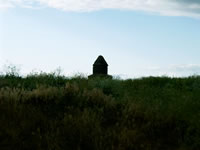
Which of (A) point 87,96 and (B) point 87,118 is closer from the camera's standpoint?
(B) point 87,118

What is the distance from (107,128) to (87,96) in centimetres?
205

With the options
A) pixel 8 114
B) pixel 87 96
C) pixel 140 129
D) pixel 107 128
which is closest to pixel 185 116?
pixel 140 129

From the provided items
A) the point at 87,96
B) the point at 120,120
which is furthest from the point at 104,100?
the point at 120,120

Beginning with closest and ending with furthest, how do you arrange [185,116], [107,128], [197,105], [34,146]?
[34,146] < [107,128] < [185,116] < [197,105]

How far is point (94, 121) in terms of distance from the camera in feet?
31.6

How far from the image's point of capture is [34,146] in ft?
29.2

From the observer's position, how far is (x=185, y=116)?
10.2 m

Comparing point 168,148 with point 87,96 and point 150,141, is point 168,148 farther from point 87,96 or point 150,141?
point 87,96

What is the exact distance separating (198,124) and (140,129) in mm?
1440

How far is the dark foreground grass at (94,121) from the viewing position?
29.3 feet

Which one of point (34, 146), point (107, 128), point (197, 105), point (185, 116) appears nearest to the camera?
point (34, 146)

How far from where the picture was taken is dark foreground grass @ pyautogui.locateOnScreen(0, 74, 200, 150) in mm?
8938

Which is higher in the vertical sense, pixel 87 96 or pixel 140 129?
pixel 87 96

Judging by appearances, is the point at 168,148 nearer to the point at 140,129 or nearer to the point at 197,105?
the point at 140,129
